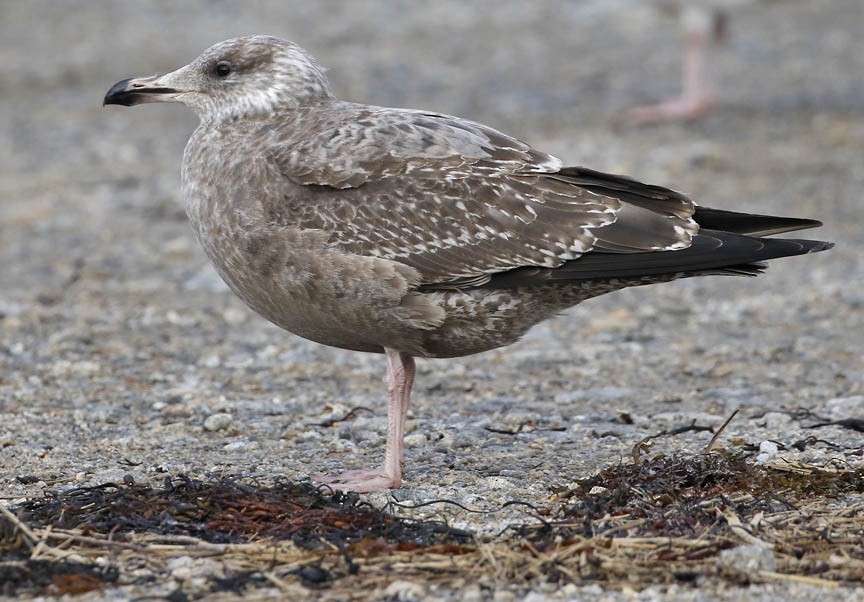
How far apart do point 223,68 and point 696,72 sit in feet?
29.9

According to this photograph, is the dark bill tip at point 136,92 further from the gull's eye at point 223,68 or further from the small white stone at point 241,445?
the small white stone at point 241,445

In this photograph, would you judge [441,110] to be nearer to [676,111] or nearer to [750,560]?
[676,111]

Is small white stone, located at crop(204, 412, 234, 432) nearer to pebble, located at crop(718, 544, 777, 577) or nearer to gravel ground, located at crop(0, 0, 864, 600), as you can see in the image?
gravel ground, located at crop(0, 0, 864, 600)

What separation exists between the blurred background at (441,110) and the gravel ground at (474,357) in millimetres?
30

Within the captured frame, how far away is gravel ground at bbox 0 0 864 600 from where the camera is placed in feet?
21.4

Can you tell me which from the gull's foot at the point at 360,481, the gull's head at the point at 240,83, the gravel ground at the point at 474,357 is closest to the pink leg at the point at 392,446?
the gull's foot at the point at 360,481

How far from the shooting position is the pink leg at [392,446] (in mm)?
5836

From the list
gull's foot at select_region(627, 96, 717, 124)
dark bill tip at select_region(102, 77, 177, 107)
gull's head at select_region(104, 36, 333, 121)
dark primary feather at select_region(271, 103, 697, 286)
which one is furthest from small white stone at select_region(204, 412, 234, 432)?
gull's foot at select_region(627, 96, 717, 124)

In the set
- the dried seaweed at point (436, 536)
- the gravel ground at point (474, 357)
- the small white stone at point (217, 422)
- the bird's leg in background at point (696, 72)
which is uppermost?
the bird's leg in background at point (696, 72)

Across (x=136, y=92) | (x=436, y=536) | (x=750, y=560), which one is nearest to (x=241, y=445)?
Result: (x=436, y=536)

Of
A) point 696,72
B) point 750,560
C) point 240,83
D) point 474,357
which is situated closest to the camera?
point 750,560

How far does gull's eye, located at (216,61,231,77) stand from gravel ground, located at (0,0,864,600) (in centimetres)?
169

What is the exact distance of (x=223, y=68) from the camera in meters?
6.72

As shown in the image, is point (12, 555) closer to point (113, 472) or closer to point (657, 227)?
point (113, 472)
